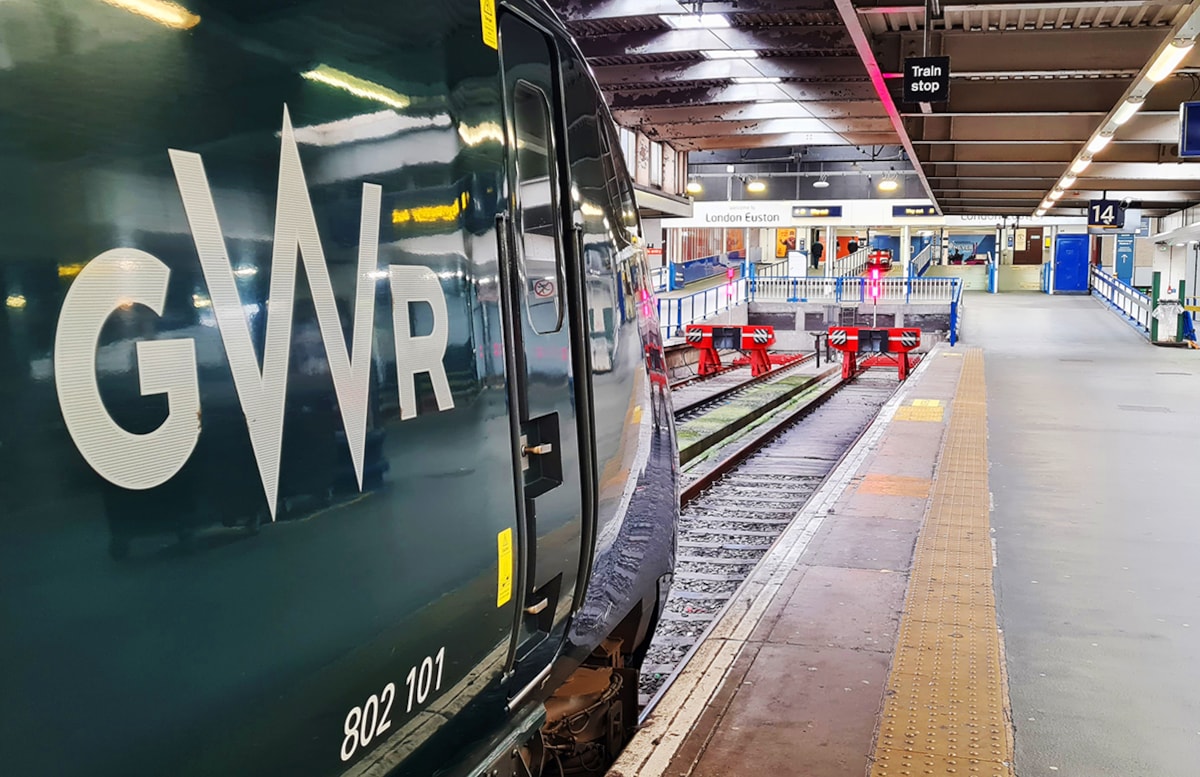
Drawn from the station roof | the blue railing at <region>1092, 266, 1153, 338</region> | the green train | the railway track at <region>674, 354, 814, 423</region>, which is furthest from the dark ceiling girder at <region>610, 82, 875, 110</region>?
the green train

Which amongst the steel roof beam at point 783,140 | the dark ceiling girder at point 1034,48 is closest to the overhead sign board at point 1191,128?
the dark ceiling girder at point 1034,48

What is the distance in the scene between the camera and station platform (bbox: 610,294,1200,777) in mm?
4512

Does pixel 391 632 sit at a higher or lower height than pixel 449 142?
lower

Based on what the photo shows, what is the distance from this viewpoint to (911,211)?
143 ft

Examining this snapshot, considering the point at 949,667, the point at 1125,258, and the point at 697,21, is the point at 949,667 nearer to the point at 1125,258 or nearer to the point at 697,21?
the point at 697,21

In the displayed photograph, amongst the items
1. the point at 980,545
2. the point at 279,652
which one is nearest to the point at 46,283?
the point at 279,652

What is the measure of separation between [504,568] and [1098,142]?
1856cm

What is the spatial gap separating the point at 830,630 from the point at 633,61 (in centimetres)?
1719

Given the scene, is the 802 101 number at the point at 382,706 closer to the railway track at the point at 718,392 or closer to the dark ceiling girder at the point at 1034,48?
the dark ceiling girder at the point at 1034,48

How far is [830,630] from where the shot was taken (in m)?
6.02

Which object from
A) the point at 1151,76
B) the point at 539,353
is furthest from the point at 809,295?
the point at 539,353

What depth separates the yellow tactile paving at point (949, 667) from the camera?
172 inches

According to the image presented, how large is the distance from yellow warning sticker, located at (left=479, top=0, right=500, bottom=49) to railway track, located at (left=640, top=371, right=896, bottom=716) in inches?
119

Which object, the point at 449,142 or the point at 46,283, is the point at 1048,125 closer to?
the point at 449,142
